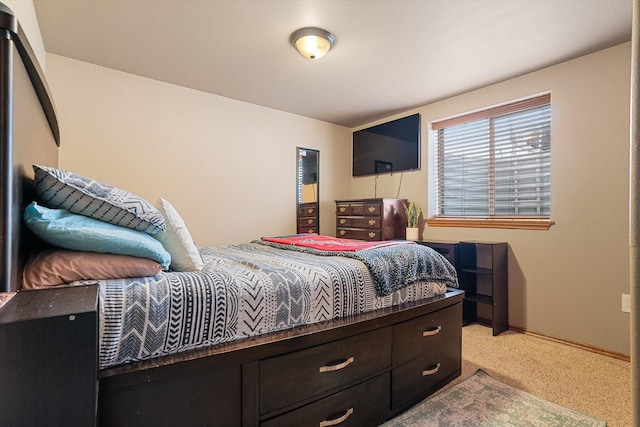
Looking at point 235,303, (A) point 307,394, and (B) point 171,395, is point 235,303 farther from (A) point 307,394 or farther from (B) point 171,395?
(A) point 307,394

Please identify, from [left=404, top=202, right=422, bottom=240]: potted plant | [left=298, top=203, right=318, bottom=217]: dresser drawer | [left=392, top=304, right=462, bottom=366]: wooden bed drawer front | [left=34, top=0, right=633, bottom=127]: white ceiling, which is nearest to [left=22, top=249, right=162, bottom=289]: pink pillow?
[left=392, top=304, right=462, bottom=366]: wooden bed drawer front

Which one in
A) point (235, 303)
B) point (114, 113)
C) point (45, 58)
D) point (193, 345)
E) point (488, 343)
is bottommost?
point (488, 343)

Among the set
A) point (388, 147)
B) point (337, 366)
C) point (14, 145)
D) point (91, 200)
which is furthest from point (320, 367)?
point (388, 147)

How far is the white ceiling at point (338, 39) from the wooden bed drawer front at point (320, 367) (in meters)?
2.04

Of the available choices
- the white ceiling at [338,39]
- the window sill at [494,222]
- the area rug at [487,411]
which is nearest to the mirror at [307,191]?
the white ceiling at [338,39]

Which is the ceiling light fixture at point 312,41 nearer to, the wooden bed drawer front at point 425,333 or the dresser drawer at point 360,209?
the dresser drawer at point 360,209

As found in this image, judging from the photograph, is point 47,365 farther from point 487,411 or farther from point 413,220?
point 413,220

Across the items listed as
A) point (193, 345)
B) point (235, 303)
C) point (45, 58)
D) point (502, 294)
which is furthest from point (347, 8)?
point (502, 294)

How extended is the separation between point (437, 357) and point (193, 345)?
141 cm

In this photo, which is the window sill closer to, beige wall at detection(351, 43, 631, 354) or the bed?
beige wall at detection(351, 43, 631, 354)

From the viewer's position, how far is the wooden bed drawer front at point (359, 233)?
12.4 feet

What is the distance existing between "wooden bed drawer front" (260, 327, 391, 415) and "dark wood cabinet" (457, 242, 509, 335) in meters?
1.85

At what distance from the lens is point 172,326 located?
42.4 inches

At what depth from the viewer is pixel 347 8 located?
6.86 ft
